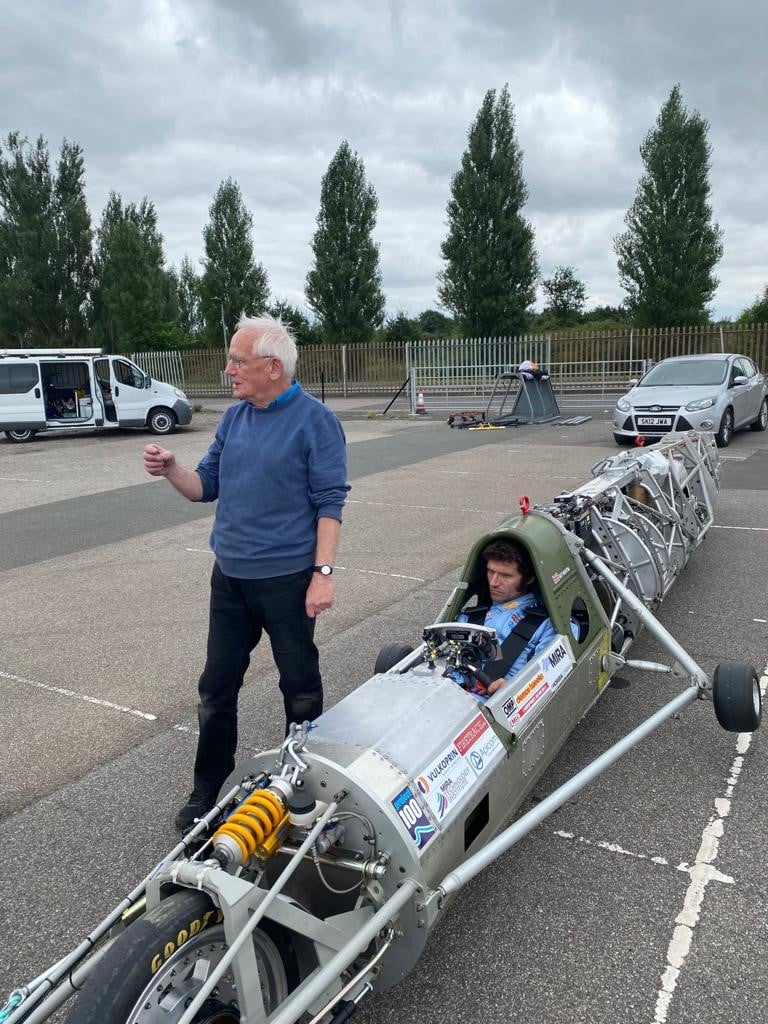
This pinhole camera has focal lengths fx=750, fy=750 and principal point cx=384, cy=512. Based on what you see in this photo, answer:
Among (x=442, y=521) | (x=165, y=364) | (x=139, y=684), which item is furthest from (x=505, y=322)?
(x=139, y=684)

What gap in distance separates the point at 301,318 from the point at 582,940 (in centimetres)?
4419

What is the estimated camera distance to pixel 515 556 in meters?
3.61

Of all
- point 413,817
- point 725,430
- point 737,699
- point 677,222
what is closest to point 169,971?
point 413,817

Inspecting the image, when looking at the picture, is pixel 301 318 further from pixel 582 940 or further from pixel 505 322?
pixel 582 940

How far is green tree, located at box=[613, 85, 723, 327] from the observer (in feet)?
113

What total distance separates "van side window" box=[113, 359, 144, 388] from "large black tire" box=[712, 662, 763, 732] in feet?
60.6

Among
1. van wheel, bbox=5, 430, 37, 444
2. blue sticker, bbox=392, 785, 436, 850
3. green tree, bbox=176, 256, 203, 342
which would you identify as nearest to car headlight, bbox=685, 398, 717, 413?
blue sticker, bbox=392, 785, 436, 850

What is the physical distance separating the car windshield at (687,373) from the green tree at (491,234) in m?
23.4

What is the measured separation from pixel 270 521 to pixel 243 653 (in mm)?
611

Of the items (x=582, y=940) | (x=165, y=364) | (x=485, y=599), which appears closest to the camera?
(x=582, y=940)

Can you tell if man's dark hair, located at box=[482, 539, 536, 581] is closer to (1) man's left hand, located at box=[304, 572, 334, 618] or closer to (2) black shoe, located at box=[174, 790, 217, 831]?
(1) man's left hand, located at box=[304, 572, 334, 618]

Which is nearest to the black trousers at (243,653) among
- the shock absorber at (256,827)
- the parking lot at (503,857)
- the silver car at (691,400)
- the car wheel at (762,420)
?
the parking lot at (503,857)

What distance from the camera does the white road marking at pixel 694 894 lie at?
7.52 ft

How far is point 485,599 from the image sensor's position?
3.93 metres
